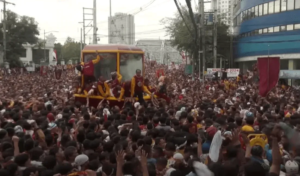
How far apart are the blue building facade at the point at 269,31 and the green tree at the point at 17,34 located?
86.4 ft

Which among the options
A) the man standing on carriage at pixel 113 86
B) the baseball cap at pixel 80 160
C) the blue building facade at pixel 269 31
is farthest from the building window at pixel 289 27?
the baseball cap at pixel 80 160

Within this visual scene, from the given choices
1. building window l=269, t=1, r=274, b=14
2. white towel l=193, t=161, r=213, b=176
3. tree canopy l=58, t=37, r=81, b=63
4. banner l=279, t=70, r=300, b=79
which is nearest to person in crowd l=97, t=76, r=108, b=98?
white towel l=193, t=161, r=213, b=176

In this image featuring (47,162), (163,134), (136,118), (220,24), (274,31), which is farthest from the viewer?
(220,24)

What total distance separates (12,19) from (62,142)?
49644 millimetres

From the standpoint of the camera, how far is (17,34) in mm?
51969

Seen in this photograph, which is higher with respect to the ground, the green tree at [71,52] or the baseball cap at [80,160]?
the green tree at [71,52]

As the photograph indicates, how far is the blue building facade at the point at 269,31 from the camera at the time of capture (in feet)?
111

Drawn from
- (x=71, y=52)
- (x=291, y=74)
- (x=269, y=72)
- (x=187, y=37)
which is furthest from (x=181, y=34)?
(x=71, y=52)

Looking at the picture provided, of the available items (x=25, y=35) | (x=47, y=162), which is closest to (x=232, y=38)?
(x=25, y=35)

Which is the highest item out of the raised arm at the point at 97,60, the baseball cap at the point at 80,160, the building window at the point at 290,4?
the building window at the point at 290,4

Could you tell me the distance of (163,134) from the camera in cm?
716

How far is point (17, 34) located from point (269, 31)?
103 feet

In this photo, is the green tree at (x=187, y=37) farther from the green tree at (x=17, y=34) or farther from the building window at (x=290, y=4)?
the green tree at (x=17, y=34)

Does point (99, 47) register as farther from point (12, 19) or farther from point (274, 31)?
point (12, 19)
